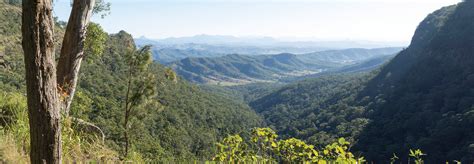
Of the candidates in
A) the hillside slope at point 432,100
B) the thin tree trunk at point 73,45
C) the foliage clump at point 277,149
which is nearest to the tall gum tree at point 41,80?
the foliage clump at point 277,149

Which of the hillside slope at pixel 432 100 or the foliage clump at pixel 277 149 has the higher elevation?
the foliage clump at pixel 277 149

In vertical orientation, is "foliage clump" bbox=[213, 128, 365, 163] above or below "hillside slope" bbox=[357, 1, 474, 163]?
above

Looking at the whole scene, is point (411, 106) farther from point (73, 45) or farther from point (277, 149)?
point (277, 149)

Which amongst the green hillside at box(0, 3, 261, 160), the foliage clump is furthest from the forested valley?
the green hillside at box(0, 3, 261, 160)

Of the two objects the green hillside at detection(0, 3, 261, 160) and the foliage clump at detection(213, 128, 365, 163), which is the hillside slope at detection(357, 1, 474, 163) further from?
the foliage clump at detection(213, 128, 365, 163)

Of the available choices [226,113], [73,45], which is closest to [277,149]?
[73,45]

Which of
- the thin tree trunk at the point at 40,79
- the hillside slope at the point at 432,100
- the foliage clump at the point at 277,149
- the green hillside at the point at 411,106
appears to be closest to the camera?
the thin tree trunk at the point at 40,79

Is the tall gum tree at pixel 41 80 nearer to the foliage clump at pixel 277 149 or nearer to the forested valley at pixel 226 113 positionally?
the forested valley at pixel 226 113
